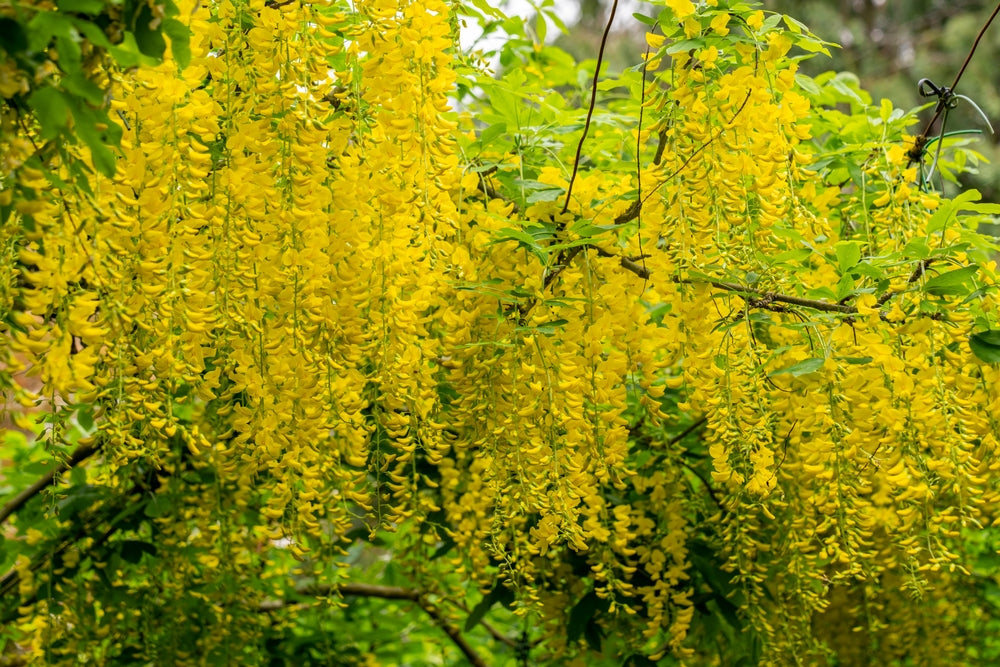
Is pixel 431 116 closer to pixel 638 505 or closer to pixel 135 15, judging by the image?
pixel 135 15

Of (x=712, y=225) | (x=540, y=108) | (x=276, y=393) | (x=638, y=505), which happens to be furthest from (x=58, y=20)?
(x=638, y=505)

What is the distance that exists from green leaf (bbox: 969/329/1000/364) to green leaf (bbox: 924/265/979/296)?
0.08 m

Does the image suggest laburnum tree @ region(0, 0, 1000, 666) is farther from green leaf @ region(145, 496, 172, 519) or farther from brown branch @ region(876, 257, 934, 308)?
green leaf @ region(145, 496, 172, 519)

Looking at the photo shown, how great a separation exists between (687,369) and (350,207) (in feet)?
2.22

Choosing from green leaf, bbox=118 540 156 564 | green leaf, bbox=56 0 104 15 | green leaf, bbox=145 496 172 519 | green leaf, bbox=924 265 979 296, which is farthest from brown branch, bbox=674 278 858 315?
green leaf, bbox=118 540 156 564

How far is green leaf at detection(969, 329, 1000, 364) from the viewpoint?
1.65 m

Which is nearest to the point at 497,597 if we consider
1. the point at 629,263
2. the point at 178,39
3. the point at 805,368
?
the point at 629,263

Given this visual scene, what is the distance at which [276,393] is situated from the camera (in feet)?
5.41

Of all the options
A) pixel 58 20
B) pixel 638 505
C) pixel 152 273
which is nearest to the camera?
pixel 58 20

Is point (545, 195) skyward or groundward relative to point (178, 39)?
groundward

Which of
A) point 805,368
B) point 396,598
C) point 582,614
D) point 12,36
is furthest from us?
Answer: point 396,598

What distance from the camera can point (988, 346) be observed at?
1.65 m

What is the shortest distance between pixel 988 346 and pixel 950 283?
139mm

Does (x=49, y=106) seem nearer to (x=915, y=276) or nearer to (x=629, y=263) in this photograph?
(x=629, y=263)
